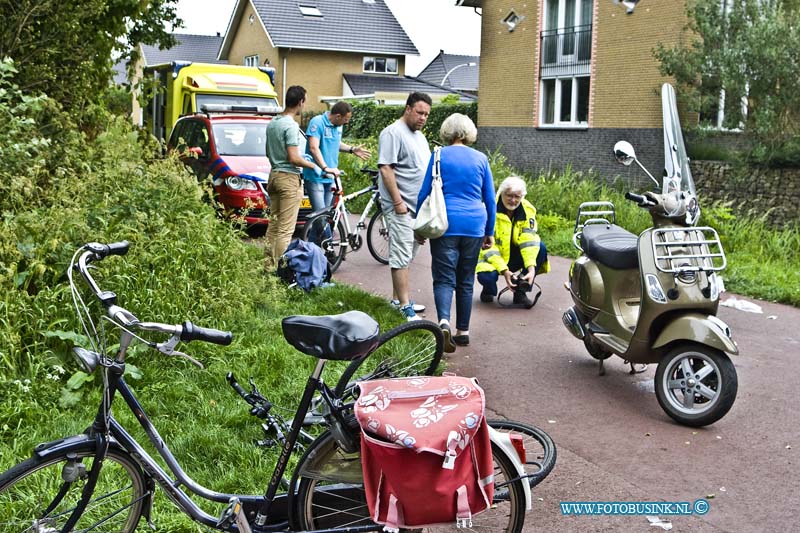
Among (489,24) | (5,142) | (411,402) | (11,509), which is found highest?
(489,24)

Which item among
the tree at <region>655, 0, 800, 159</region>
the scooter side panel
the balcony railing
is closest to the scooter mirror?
the scooter side panel

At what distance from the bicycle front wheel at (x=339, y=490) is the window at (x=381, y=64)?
46655mm

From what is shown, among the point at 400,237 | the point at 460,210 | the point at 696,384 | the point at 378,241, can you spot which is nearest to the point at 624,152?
the point at 696,384

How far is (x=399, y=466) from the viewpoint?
3342 mm

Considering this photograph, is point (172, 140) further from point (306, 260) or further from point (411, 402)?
point (411, 402)

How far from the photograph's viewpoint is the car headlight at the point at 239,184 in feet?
43.1

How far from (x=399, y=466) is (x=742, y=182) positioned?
1446 cm

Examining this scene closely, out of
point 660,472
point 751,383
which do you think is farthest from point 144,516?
point 751,383

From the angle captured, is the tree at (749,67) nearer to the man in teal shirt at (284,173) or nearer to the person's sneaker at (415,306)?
the person's sneaker at (415,306)

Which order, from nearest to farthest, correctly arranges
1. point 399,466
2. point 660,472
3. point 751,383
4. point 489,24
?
point 399,466 → point 660,472 → point 751,383 → point 489,24

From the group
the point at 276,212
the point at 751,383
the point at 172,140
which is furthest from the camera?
the point at 172,140

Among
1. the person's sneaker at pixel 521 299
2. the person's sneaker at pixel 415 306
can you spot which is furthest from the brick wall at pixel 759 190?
the person's sneaker at pixel 415 306

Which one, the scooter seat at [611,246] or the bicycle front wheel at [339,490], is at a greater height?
the scooter seat at [611,246]

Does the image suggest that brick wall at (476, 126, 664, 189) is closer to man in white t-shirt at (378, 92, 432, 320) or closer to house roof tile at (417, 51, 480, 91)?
man in white t-shirt at (378, 92, 432, 320)
